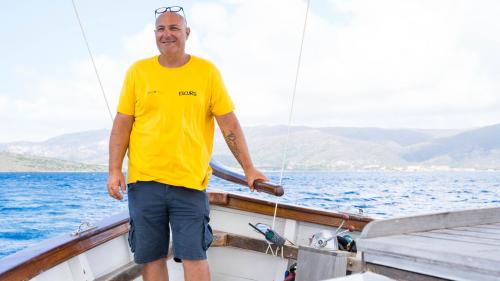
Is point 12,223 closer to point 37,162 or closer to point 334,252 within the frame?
point 334,252

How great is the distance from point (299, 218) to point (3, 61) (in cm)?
12374

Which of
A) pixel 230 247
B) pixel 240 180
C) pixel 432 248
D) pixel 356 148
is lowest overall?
pixel 230 247

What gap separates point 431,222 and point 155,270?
1.24 m

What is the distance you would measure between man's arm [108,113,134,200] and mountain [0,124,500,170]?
3766 inches

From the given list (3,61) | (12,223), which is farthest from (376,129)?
(12,223)

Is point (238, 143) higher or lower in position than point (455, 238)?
higher

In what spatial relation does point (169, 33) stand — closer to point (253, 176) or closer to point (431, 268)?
point (253, 176)

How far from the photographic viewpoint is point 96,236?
7.59 feet

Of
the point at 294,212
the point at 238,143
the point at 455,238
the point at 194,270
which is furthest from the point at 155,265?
the point at 455,238

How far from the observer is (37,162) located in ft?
248

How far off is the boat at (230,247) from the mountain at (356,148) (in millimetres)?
94543

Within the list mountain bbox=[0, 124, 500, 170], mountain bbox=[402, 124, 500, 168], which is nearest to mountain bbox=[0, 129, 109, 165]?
→ mountain bbox=[0, 124, 500, 170]


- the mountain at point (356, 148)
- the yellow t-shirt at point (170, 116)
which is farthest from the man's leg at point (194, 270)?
the mountain at point (356, 148)

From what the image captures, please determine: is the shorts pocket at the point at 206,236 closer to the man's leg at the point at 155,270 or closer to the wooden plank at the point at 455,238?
the man's leg at the point at 155,270
